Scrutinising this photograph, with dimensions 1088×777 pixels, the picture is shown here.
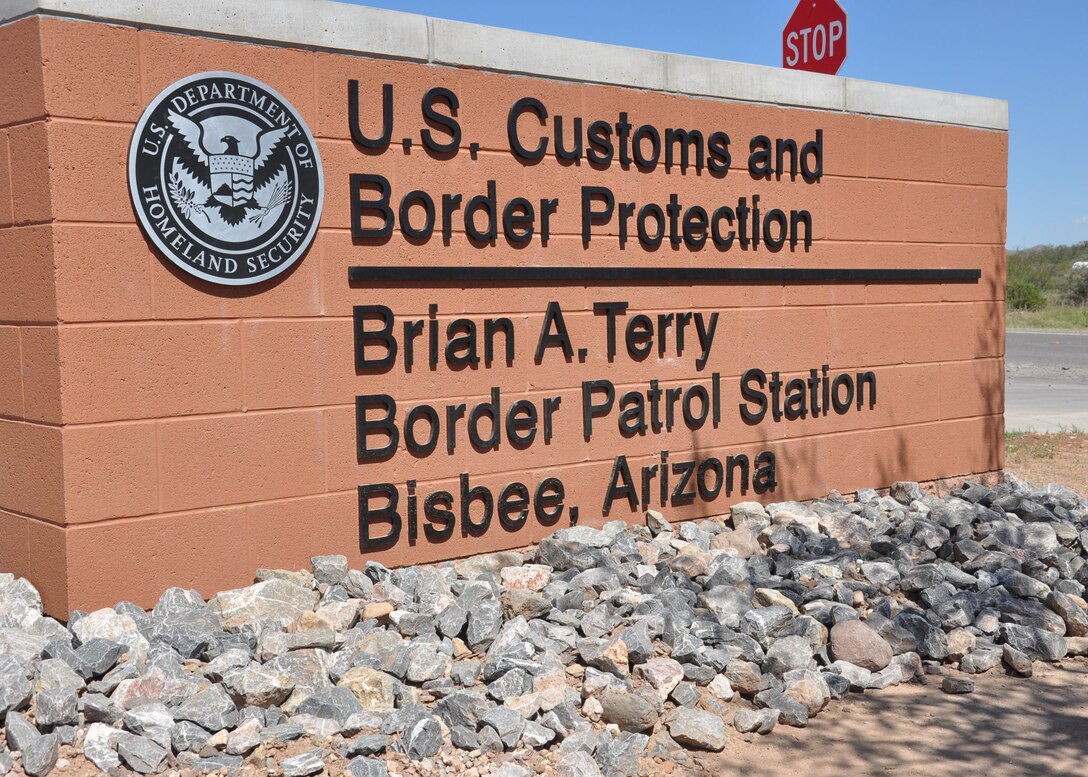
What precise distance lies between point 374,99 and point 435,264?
80 centimetres

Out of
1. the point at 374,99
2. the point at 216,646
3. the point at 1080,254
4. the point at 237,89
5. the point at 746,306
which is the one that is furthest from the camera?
the point at 1080,254

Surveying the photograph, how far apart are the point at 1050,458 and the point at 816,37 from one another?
13.1 ft

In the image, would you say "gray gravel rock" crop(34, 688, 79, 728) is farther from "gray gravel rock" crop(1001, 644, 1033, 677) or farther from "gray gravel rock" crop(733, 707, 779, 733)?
"gray gravel rock" crop(1001, 644, 1033, 677)

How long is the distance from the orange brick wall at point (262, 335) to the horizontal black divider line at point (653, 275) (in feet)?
0.19

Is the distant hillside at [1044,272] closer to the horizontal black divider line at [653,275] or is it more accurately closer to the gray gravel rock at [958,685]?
the horizontal black divider line at [653,275]

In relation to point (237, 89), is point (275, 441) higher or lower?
lower

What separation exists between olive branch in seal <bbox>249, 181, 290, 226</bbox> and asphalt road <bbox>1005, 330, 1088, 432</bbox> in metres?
8.62

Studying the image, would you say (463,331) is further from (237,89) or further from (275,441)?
(237,89)

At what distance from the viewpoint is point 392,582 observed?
204 inches

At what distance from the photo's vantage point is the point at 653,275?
20.5 ft

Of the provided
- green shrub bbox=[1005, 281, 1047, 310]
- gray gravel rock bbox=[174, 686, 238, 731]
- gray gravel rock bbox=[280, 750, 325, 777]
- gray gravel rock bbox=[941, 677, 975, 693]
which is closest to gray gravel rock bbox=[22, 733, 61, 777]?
gray gravel rock bbox=[174, 686, 238, 731]

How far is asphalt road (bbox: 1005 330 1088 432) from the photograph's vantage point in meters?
12.1

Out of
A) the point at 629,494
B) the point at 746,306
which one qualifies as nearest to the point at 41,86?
the point at 629,494

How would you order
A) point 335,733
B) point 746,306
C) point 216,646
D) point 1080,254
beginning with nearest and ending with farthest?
point 335,733 < point 216,646 < point 746,306 < point 1080,254
